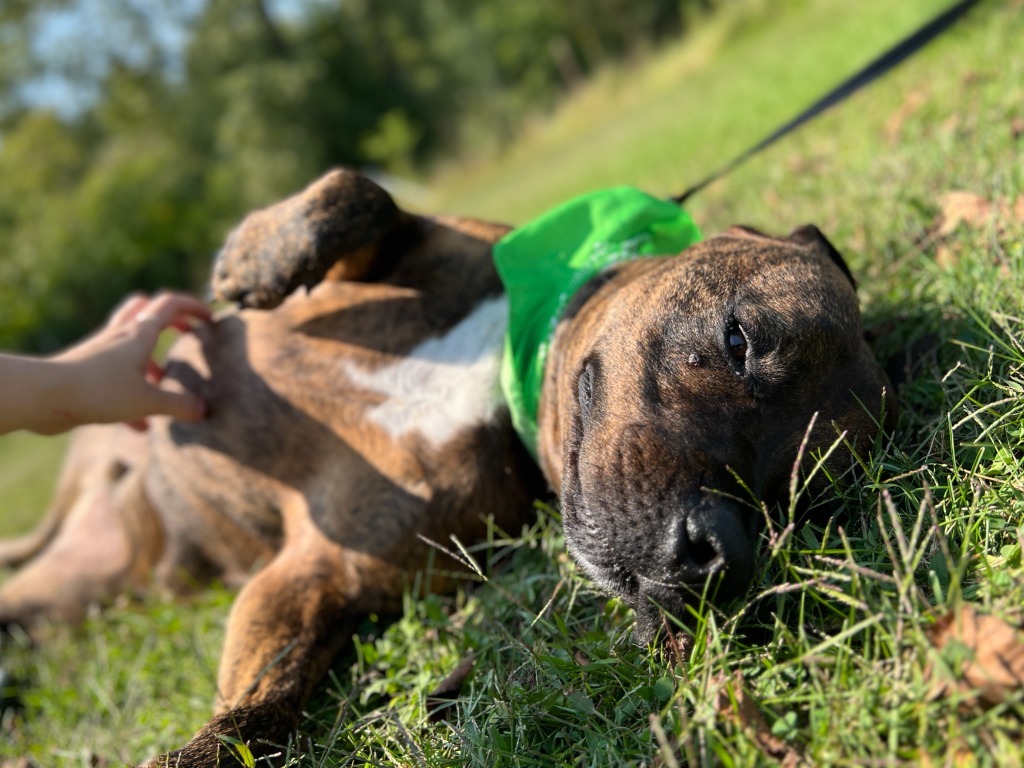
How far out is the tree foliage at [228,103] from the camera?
111 feet

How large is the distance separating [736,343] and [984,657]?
1084 millimetres

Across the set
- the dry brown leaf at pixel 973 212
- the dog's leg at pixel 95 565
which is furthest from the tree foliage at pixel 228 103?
the dry brown leaf at pixel 973 212

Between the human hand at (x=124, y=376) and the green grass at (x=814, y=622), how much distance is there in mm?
932

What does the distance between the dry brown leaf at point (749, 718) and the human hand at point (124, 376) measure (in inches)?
93.8

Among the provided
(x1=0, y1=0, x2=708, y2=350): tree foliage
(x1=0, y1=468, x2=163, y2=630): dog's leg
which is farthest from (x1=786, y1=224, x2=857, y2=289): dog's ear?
(x1=0, y1=0, x2=708, y2=350): tree foliage

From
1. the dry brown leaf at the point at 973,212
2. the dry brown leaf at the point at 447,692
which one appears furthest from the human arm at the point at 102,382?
the dry brown leaf at the point at 973,212

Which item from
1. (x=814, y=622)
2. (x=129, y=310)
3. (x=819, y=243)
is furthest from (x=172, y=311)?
(x=814, y=622)

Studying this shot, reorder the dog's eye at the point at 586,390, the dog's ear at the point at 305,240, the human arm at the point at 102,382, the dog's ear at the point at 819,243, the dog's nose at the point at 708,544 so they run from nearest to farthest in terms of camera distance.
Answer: the dog's nose at the point at 708,544 < the dog's eye at the point at 586,390 < the human arm at the point at 102,382 < the dog's ear at the point at 819,243 < the dog's ear at the point at 305,240

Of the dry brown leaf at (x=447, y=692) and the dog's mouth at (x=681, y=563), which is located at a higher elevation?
the dog's mouth at (x=681, y=563)

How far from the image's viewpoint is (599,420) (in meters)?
2.32

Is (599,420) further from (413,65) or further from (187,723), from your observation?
(413,65)

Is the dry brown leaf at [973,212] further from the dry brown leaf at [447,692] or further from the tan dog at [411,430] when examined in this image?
the dry brown leaf at [447,692]

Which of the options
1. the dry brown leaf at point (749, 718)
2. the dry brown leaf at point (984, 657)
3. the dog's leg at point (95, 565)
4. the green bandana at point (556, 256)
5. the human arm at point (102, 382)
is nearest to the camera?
the dry brown leaf at point (984, 657)

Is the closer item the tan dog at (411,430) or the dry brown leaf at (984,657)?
the dry brown leaf at (984,657)
